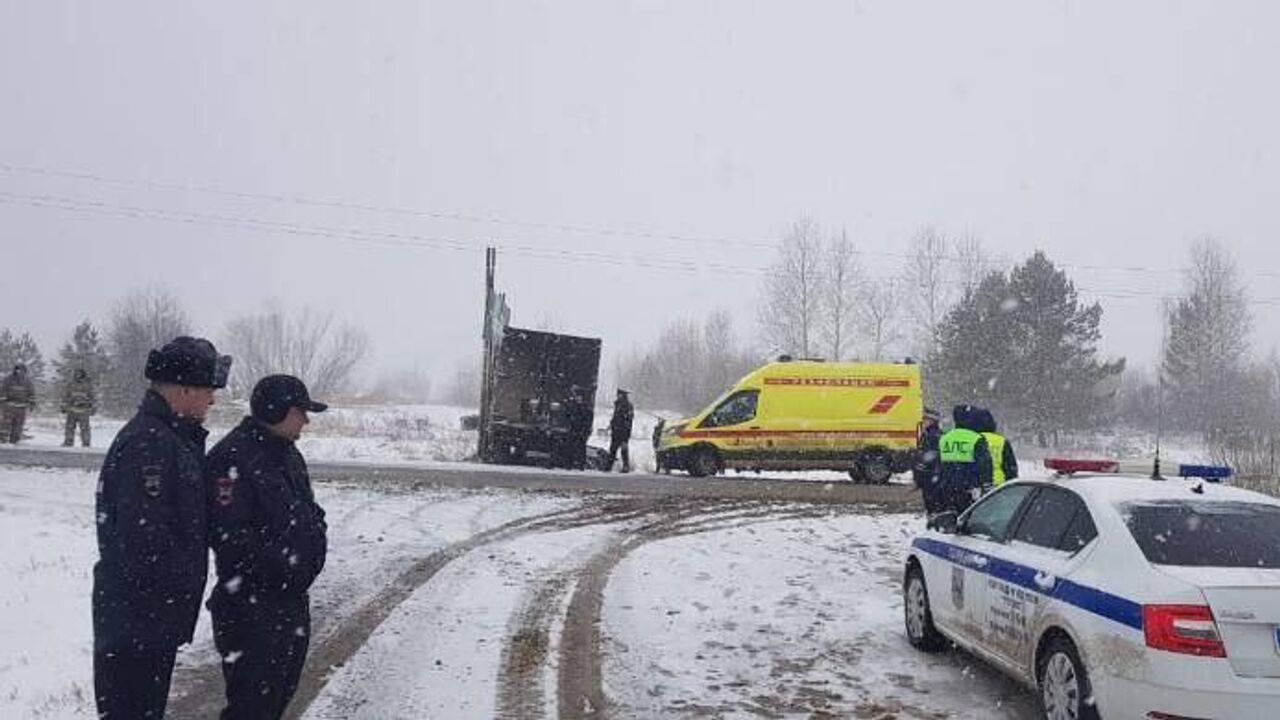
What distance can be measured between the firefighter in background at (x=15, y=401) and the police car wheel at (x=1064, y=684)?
77.1 ft

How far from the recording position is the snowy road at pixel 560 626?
6004mm

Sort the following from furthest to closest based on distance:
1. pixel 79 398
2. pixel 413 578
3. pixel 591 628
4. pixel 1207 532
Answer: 1. pixel 79 398
2. pixel 413 578
3. pixel 591 628
4. pixel 1207 532

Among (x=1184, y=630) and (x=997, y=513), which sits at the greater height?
(x=997, y=513)

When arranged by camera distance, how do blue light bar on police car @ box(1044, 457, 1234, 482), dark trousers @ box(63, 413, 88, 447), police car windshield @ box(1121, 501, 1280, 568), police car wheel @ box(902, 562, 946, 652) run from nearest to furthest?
police car windshield @ box(1121, 501, 1280, 568), blue light bar on police car @ box(1044, 457, 1234, 482), police car wheel @ box(902, 562, 946, 652), dark trousers @ box(63, 413, 88, 447)

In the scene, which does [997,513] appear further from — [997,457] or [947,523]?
[997,457]

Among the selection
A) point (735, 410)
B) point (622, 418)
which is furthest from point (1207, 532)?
point (622, 418)

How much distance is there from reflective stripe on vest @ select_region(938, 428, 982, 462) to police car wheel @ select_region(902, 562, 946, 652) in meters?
1.84

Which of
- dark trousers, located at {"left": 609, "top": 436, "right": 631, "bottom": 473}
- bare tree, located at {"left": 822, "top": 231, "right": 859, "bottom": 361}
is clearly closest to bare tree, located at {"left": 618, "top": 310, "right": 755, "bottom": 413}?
bare tree, located at {"left": 822, "top": 231, "right": 859, "bottom": 361}

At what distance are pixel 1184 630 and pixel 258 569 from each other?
3.99m

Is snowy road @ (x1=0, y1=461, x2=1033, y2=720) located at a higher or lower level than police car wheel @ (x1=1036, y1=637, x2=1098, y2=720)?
lower

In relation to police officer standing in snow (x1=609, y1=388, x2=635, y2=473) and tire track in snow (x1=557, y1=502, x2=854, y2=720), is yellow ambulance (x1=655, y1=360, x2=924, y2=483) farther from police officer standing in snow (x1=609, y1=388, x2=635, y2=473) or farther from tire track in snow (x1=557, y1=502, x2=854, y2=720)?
tire track in snow (x1=557, y1=502, x2=854, y2=720)

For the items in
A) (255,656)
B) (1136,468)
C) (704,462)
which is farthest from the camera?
(704,462)

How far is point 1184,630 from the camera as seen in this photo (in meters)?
4.54

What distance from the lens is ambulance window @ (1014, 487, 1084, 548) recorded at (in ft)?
19.1
